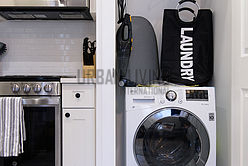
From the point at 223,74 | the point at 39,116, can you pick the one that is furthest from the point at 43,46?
the point at 223,74

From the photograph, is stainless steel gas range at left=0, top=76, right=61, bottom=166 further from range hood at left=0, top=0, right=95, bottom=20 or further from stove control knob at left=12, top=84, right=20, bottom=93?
range hood at left=0, top=0, right=95, bottom=20

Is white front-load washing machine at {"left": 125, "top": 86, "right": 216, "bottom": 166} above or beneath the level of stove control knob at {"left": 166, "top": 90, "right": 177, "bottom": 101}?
beneath

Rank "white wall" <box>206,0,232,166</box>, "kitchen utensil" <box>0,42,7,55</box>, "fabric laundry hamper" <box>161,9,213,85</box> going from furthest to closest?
"kitchen utensil" <box>0,42,7,55</box> < "fabric laundry hamper" <box>161,9,213,85</box> < "white wall" <box>206,0,232,166</box>

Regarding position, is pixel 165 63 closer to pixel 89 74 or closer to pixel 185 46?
pixel 185 46

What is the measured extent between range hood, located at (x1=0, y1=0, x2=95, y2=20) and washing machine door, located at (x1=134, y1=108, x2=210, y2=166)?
3.57ft

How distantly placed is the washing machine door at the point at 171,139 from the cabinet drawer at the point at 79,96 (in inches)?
16.8

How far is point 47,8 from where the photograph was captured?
224 centimetres

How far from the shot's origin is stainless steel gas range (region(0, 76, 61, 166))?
75.1 inches

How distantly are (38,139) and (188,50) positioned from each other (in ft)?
4.65

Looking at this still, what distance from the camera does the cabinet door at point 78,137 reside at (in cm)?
190

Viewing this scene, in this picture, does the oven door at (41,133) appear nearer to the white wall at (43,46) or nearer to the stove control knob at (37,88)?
the stove control knob at (37,88)

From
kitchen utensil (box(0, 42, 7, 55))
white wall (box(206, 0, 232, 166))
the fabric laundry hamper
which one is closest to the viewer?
white wall (box(206, 0, 232, 166))

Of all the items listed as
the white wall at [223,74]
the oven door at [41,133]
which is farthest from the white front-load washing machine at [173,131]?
the oven door at [41,133]

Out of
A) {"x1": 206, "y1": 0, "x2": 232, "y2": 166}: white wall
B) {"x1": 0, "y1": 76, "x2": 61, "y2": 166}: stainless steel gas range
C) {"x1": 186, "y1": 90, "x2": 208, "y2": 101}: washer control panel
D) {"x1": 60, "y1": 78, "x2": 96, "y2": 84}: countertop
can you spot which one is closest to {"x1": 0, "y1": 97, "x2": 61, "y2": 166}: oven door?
{"x1": 0, "y1": 76, "x2": 61, "y2": 166}: stainless steel gas range
